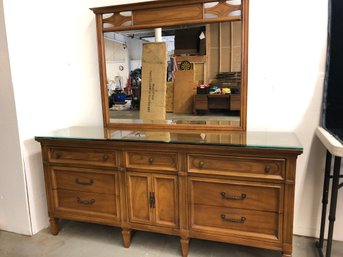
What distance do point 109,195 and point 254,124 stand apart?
1195 mm

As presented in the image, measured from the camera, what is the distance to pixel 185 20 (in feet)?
6.51

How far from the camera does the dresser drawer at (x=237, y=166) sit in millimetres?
1567

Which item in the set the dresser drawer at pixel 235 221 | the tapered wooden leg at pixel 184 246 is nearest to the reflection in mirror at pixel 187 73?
the dresser drawer at pixel 235 221

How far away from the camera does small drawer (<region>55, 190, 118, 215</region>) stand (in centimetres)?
196

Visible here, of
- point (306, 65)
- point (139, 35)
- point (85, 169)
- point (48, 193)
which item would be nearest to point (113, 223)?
point (85, 169)

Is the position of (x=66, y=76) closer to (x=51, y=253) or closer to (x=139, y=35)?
(x=139, y=35)

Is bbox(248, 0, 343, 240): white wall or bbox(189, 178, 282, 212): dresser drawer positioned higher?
bbox(248, 0, 343, 240): white wall

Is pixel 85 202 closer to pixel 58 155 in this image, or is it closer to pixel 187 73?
pixel 58 155

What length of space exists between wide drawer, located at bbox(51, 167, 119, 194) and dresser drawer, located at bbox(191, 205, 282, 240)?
2.03 feet

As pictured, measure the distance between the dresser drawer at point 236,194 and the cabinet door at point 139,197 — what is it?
1.04 ft

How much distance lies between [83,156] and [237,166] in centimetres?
110

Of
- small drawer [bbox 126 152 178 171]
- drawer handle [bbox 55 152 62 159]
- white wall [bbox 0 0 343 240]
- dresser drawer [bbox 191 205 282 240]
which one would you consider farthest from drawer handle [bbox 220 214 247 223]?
drawer handle [bbox 55 152 62 159]

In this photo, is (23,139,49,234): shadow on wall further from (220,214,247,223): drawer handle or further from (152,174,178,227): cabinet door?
(220,214,247,223): drawer handle

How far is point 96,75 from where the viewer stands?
2.34m
